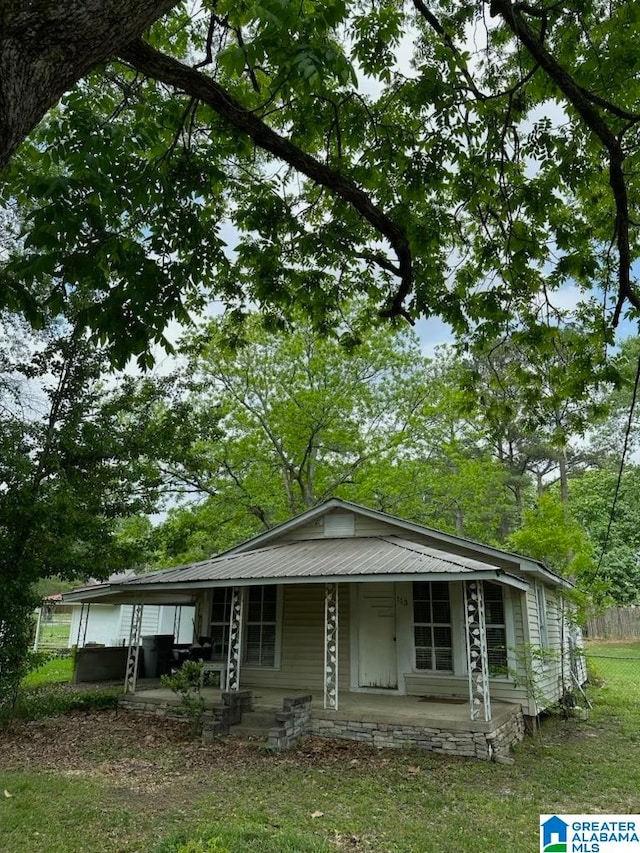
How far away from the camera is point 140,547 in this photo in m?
10.7

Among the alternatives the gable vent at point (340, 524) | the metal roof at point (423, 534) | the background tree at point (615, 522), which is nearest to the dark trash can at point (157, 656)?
the metal roof at point (423, 534)

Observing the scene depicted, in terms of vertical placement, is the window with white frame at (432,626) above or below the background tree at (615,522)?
below

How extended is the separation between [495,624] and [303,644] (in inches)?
152

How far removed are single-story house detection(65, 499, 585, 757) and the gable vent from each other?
0.02m

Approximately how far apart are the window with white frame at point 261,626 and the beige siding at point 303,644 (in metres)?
0.22

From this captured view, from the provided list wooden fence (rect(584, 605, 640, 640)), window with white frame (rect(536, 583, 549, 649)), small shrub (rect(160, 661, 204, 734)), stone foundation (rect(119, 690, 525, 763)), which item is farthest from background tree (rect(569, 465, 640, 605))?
small shrub (rect(160, 661, 204, 734))

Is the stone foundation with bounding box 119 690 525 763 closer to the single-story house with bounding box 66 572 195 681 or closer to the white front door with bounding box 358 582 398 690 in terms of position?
the white front door with bounding box 358 582 398 690

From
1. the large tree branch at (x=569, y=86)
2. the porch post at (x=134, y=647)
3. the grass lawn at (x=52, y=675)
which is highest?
the large tree branch at (x=569, y=86)

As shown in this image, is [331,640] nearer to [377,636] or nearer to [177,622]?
[377,636]

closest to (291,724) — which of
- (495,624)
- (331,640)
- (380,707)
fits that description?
(331,640)

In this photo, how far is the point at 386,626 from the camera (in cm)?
1110

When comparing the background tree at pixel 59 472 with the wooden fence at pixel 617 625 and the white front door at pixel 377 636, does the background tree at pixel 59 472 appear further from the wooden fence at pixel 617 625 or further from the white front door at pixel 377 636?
the wooden fence at pixel 617 625

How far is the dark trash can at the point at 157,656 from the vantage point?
1474 centimetres

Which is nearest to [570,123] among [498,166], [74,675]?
[498,166]
